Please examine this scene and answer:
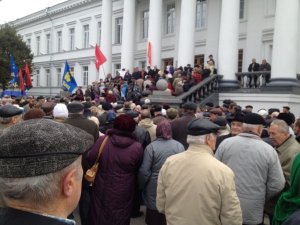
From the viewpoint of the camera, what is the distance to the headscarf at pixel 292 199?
315 centimetres

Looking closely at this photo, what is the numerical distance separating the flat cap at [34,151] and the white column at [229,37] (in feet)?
65.7

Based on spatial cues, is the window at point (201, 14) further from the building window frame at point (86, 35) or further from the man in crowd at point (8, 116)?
the man in crowd at point (8, 116)

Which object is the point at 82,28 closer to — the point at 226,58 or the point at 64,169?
the point at 226,58

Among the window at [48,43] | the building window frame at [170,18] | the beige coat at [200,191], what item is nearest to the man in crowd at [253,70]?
the building window frame at [170,18]

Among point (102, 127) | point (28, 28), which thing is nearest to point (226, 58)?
point (102, 127)

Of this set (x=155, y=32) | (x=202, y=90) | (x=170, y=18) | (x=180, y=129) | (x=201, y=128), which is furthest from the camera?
(x=170, y=18)

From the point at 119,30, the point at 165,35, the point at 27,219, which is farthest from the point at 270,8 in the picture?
the point at 27,219

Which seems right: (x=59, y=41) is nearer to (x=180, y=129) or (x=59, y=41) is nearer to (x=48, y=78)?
(x=48, y=78)

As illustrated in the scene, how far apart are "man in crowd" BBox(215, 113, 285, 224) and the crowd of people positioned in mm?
10

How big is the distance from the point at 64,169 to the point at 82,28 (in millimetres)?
39612

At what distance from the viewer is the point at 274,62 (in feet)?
62.0

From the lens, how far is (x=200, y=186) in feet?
11.5

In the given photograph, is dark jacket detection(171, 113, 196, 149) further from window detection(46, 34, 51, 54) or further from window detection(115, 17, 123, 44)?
window detection(46, 34, 51, 54)

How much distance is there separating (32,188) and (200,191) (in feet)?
7.11
